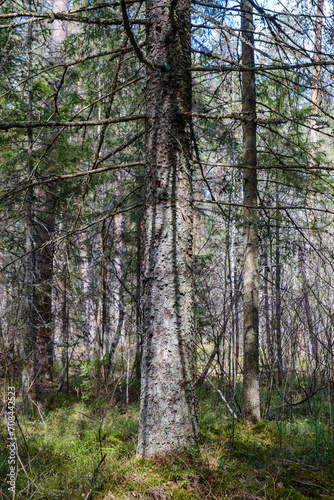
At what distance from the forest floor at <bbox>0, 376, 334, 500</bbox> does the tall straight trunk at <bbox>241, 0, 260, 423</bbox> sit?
434mm

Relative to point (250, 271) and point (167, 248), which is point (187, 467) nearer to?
point (167, 248)

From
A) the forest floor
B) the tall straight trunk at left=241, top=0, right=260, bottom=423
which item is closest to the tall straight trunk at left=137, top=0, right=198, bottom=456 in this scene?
the forest floor

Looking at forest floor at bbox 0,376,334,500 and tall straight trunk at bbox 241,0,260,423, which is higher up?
tall straight trunk at bbox 241,0,260,423

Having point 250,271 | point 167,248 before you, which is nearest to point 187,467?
point 167,248

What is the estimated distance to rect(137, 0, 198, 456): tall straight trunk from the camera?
9.30 ft

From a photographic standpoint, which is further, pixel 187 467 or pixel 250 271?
pixel 250 271

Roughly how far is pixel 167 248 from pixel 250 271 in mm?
2912

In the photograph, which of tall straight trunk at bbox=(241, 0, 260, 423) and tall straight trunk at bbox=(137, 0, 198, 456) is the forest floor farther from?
tall straight trunk at bbox=(241, 0, 260, 423)

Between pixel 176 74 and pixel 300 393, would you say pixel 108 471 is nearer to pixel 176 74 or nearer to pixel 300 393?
pixel 176 74

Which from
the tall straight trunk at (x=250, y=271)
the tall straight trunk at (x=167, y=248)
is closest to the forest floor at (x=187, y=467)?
the tall straight trunk at (x=167, y=248)

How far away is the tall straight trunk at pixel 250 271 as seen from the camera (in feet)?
17.3

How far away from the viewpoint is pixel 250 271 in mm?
5566

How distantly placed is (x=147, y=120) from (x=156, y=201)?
835mm

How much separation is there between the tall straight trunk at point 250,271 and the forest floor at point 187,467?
43 centimetres
